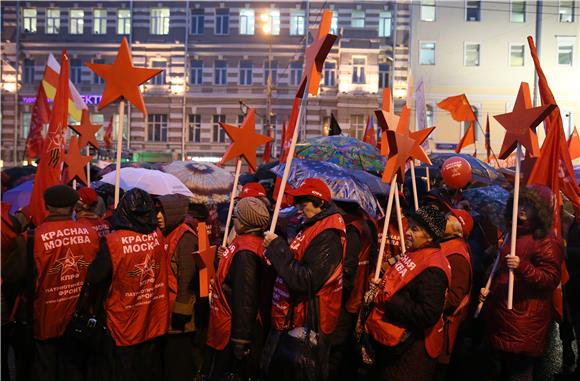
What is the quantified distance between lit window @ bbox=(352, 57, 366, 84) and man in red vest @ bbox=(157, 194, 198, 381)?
1137 inches

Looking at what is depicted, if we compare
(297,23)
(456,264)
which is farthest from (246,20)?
(456,264)

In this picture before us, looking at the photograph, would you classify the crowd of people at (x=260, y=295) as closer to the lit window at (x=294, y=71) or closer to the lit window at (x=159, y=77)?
the lit window at (x=294, y=71)

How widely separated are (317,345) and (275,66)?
3078 centimetres

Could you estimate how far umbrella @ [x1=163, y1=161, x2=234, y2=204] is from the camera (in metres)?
8.12

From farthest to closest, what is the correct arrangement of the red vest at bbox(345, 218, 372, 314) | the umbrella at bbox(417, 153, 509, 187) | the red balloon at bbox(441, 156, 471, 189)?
the umbrella at bbox(417, 153, 509, 187) < the red balloon at bbox(441, 156, 471, 189) < the red vest at bbox(345, 218, 372, 314)

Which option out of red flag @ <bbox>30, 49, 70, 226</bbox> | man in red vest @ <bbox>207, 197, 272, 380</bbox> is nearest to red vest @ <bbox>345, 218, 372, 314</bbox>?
man in red vest @ <bbox>207, 197, 272, 380</bbox>

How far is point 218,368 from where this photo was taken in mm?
3822

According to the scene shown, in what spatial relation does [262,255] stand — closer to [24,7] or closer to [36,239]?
[36,239]

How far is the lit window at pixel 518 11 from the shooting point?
109 feet

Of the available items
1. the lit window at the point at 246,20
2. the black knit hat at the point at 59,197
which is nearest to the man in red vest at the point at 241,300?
the black knit hat at the point at 59,197

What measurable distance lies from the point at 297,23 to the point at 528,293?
30.7 meters

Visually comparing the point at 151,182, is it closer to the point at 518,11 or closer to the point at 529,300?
the point at 529,300

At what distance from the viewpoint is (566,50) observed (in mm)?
32906

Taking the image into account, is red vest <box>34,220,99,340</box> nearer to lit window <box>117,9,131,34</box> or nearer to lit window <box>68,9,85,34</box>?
lit window <box>117,9,131,34</box>
